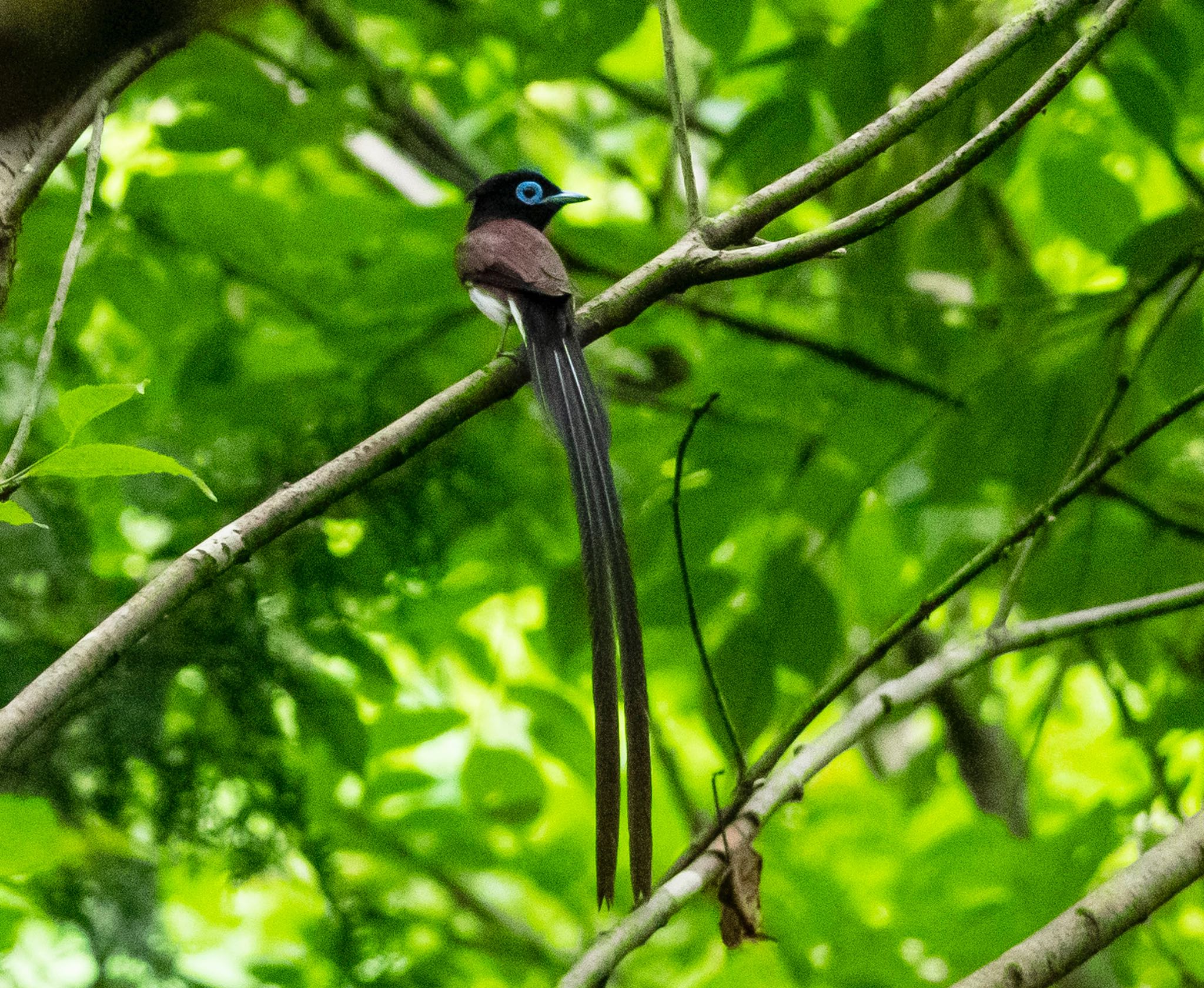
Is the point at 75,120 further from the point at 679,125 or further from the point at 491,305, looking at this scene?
the point at 491,305

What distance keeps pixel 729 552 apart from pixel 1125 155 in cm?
171

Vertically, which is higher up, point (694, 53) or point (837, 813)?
point (694, 53)

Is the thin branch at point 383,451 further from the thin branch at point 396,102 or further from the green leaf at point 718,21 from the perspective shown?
the thin branch at point 396,102

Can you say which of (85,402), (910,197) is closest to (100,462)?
(85,402)

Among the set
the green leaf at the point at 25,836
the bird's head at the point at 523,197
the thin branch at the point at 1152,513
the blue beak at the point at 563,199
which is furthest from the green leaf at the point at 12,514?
the thin branch at the point at 1152,513

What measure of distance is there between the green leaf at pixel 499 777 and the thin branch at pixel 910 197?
65.4 inches

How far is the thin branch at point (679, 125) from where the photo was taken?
5.53ft

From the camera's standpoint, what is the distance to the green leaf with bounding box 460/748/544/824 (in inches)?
116

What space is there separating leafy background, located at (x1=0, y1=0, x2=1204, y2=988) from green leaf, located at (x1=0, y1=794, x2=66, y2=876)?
130 cm

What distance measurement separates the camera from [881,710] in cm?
195

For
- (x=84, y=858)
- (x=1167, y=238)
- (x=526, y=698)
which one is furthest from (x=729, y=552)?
(x=84, y=858)

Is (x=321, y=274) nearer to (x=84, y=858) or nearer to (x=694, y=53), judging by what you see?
(x=84, y=858)

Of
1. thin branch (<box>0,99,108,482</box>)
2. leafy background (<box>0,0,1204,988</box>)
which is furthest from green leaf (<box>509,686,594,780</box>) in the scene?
thin branch (<box>0,99,108,482</box>)

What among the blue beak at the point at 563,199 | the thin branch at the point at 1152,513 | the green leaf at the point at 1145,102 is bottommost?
the thin branch at the point at 1152,513
